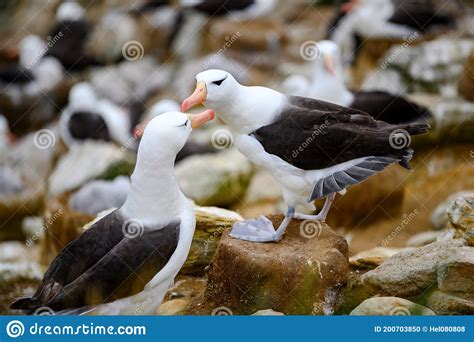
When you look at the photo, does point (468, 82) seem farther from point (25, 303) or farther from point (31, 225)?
point (25, 303)

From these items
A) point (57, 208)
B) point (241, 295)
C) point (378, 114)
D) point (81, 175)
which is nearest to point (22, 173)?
point (81, 175)

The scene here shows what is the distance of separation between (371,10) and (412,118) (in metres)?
4.45

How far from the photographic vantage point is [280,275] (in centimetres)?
660

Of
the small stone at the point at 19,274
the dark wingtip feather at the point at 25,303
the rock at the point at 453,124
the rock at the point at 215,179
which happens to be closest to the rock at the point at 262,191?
the rock at the point at 215,179

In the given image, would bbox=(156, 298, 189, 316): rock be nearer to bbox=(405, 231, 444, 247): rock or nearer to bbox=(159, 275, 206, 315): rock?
bbox=(159, 275, 206, 315): rock

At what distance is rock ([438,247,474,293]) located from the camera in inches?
254

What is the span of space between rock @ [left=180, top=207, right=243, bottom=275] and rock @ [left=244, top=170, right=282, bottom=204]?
3.94 meters

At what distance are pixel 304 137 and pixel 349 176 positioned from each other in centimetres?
38

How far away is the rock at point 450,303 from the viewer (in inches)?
256

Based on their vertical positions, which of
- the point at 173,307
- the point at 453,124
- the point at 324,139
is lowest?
the point at 453,124

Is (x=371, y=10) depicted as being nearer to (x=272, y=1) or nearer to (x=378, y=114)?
(x=272, y=1)

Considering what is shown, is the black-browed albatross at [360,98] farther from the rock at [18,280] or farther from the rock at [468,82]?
the rock at [18,280]

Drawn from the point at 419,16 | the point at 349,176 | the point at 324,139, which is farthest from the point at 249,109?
the point at 419,16

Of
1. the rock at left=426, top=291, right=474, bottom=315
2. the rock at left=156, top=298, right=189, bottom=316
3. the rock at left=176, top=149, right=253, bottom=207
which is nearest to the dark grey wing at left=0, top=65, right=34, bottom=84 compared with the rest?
the rock at left=176, top=149, right=253, bottom=207
